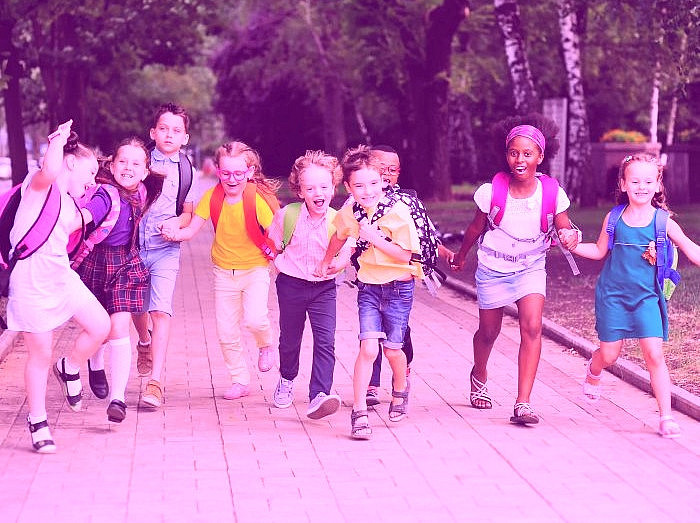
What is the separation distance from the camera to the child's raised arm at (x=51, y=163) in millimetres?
6922

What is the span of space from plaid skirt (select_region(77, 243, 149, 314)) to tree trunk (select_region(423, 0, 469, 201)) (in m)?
23.8

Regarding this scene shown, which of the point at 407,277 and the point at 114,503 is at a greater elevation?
the point at 407,277

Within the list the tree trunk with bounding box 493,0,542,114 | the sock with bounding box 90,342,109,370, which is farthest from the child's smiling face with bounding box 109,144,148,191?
the tree trunk with bounding box 493,0,542,114

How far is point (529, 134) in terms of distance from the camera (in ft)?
25.2

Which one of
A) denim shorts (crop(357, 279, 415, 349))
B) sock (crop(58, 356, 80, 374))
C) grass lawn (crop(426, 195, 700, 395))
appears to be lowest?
grass lawn (crop(426, 195, 700, 395))

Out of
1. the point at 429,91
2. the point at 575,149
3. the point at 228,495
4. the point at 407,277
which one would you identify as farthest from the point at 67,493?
the point at 429,91

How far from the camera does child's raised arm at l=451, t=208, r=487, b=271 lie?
7.86 metres

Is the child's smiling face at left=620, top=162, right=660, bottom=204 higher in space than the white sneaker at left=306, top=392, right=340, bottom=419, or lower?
higher

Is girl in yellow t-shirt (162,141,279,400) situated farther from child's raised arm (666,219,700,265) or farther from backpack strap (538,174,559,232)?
child's raised arm (666,219,700,265)

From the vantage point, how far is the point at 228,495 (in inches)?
241

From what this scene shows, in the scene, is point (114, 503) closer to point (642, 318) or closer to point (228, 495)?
point (228, 495)

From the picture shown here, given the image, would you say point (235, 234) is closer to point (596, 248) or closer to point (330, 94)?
point (596, 248)

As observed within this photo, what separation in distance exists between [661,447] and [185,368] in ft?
12.7

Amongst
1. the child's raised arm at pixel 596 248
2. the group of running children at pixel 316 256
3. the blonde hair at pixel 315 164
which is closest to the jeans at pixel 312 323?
the group of running children at pixel 316 256
